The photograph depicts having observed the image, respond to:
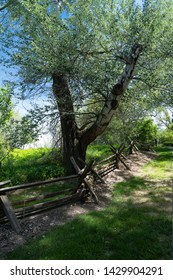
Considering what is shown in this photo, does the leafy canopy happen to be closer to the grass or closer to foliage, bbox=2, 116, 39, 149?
foliage, bbox=2, 116, 39, 149

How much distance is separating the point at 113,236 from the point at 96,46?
5.90 meters

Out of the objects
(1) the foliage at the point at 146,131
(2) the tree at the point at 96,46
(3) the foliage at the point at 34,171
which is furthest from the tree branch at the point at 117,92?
(1) the foliage at the point at 146,131

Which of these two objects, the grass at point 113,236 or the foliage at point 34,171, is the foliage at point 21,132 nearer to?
the foliage at point 34,171

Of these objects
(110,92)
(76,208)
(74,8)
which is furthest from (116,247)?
(74,8)

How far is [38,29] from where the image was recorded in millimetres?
7402

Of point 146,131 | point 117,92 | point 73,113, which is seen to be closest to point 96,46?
point 117,92

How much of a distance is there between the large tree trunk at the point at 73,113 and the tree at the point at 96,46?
0.11ft

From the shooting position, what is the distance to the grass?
12.5 ft

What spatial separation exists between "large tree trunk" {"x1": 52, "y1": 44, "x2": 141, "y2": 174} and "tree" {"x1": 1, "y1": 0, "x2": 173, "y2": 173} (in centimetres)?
4

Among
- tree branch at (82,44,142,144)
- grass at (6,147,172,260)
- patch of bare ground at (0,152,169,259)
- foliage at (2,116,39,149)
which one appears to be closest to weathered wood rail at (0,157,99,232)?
patch of bare ground at (0,152,169,259)

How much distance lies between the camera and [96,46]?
7.96 m

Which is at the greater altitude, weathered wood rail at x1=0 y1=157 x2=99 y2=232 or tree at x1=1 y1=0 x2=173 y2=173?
tree at x1=1 y1=0 x2=173 y2=173

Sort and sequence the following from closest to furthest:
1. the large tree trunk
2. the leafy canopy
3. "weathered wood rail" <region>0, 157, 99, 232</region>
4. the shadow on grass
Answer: the shadow on grass < "weathered wood rail" <region>0, 157, 99, 232</region> < the leafy canopy < the large tree trunk

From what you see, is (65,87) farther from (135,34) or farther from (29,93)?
(135,34)
